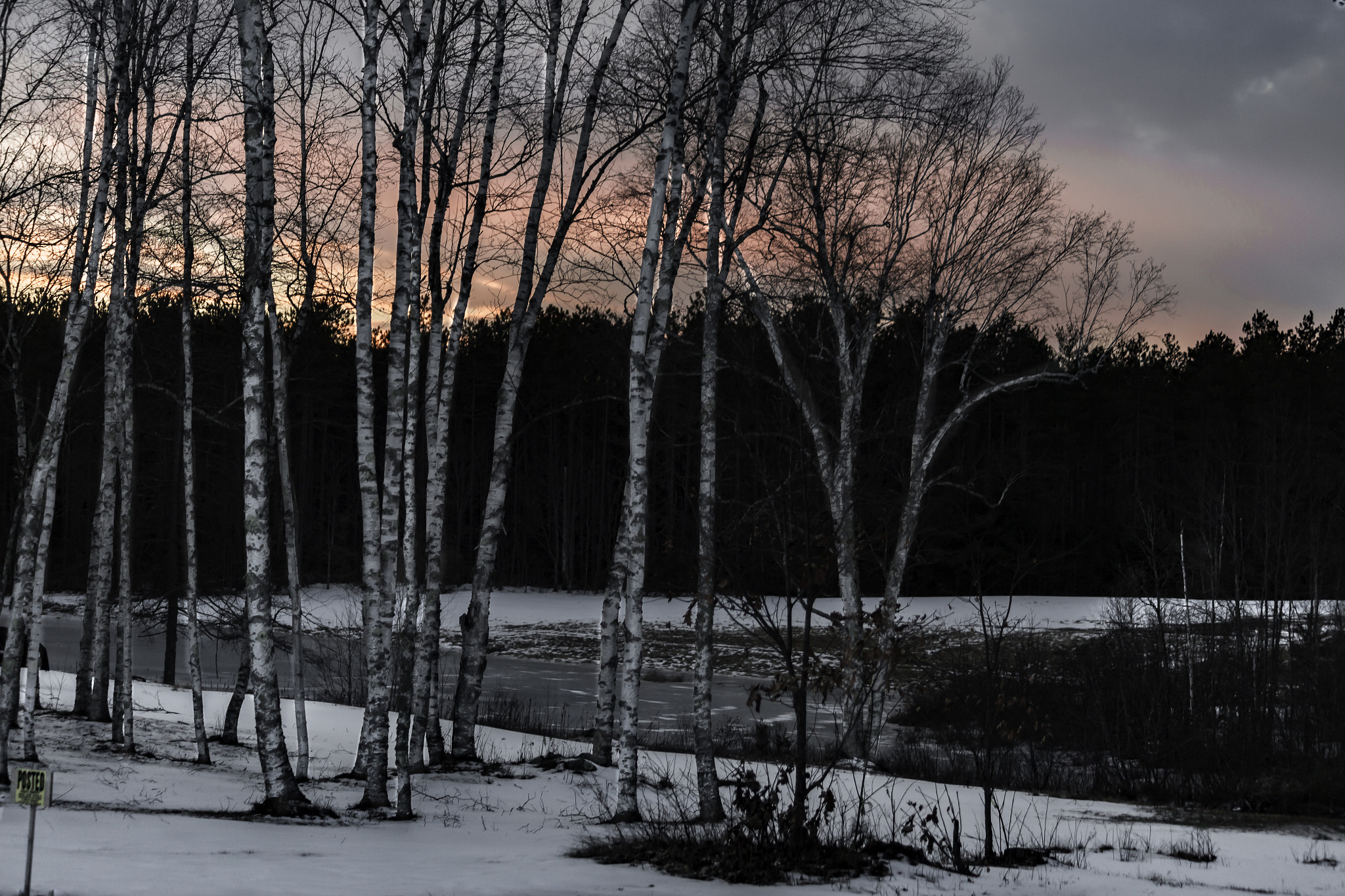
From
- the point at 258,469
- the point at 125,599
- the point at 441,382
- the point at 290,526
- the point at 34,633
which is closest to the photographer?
the point at 258,469

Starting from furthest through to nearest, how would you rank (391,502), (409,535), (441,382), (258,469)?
1. (441,382)
2. (409,535)
3. (391,502)
4. (258,469)

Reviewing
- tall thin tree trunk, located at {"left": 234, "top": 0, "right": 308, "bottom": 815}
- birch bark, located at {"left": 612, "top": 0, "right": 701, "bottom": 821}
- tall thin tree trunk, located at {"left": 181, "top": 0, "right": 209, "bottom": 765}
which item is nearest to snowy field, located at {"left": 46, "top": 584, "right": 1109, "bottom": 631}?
tall thin tree trunk, located at {"left": 181, "top": 0, "right": 209, "bottom": 765}

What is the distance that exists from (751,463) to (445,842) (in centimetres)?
1845

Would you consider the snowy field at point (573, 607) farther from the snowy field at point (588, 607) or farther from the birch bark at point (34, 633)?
the birch bark at point (34, 633)

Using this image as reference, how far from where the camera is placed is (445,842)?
341 inches

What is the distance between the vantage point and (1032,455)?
1857 inches

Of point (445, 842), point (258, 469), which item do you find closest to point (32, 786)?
point (445, 842)

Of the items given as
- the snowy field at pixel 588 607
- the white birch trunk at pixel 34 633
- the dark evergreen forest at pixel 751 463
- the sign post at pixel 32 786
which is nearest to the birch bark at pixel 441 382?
the white birch trunk at pixel 34 633

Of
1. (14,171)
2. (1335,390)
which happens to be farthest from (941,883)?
(1335,390)

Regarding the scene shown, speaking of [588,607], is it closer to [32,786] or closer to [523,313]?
[523,313]

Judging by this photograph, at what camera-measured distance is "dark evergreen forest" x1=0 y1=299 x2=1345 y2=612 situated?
2661 cm

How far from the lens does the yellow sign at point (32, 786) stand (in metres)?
5.11

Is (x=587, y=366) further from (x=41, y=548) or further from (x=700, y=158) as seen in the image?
(x=41, y=548)

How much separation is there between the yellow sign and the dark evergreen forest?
15.2 m
